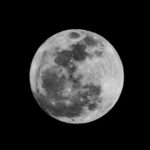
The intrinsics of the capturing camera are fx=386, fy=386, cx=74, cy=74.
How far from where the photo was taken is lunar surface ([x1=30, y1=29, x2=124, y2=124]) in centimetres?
846

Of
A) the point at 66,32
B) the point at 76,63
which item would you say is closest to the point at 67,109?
the point at 76,63

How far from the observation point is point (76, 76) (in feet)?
27.6

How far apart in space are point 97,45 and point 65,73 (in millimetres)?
1067

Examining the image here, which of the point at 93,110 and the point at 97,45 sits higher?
the point at 97,45

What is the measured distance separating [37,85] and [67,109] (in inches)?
35.8

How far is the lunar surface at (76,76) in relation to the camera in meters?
8.46

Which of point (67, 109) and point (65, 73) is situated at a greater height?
point (65, 73)

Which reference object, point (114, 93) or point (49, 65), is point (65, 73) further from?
point (114, 93)

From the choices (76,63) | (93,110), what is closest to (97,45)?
(76,63)

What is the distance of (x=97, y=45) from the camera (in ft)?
29.1

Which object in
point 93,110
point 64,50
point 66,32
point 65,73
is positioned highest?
point 66,32

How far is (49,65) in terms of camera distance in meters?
8.66

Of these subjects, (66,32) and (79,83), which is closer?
Result: (79,83)

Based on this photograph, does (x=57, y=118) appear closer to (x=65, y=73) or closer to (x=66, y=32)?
(x=65, y=73)
